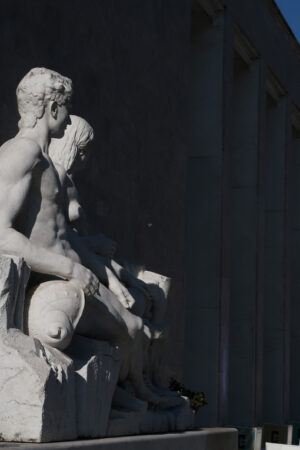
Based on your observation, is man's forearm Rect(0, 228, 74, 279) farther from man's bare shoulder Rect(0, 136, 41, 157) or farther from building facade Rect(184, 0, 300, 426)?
building facade Rect(184, 0, 300, 426)

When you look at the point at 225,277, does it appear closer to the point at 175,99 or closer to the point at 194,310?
the point at 194,310

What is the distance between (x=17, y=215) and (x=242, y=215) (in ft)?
51.9

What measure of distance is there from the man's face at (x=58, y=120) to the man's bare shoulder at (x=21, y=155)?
0.47 m

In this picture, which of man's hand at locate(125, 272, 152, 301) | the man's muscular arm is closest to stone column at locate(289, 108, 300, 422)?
man's hand at locate(125, 272, 152, 301)

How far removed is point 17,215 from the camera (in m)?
6.58

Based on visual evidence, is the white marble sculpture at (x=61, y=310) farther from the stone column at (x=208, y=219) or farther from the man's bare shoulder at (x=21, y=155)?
the stone column at (x=208, y=219)

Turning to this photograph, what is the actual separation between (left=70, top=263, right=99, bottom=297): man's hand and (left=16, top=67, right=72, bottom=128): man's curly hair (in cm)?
122

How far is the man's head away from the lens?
7.12m

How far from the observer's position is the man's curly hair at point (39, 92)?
712cm

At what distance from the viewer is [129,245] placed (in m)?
14.5

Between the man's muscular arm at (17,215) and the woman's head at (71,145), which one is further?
the woman's head at (71,145)

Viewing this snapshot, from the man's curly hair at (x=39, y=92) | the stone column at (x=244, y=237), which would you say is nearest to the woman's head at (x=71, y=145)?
the man's curly hair at (x=39, y=92)

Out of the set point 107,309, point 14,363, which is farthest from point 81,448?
point 107,309

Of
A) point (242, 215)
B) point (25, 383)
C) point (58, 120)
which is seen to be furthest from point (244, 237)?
point (25, 383)
